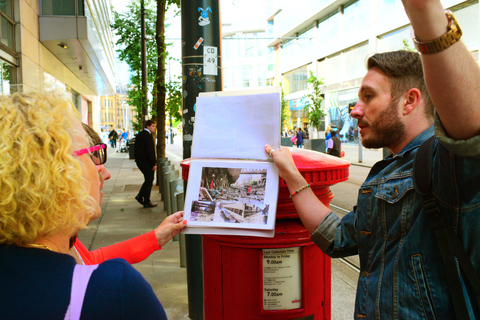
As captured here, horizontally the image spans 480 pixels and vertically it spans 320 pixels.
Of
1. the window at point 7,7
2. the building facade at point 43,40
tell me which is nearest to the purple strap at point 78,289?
the building facade at point 43,40

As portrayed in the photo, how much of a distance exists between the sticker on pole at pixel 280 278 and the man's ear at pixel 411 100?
87 centimetres

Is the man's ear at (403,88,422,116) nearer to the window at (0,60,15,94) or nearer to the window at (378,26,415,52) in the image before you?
the window at (0,60,15,94)

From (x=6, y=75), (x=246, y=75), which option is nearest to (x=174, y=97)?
(x=6, y=75)

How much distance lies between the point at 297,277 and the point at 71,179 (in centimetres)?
130

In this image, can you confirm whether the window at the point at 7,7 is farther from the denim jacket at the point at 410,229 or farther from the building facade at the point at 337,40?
the building facade at the point at 337,40

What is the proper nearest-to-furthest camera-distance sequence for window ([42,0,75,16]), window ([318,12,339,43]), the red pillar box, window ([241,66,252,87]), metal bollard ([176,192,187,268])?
1. the red pillar box
2. metal bollard ([176,192,187,268])
3. window ([42,0,75,16])
4. window ([318,12,339,43])
5. window ([241,66,252,87])

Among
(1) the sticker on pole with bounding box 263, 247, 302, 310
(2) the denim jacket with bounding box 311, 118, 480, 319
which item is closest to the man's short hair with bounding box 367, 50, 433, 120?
(2) the denim jacket with bounding box 311, 118, 480, 319

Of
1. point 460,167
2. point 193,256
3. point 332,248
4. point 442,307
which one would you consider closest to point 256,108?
point 332,248

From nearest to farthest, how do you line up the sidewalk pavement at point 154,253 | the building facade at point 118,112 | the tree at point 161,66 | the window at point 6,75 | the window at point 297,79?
1. the sidewalk pavement at point 154,253
2. the window at point 6,75
3. the tree at point 161,66
4. the window at point 297,79
5. the building facade at point 118,112

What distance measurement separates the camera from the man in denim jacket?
965 mm

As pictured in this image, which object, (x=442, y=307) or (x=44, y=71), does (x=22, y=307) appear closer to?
(x=442, y=307)

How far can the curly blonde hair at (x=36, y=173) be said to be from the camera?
0.96m

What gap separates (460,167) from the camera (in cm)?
110

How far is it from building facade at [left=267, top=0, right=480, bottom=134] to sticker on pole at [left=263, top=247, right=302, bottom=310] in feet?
68.5
